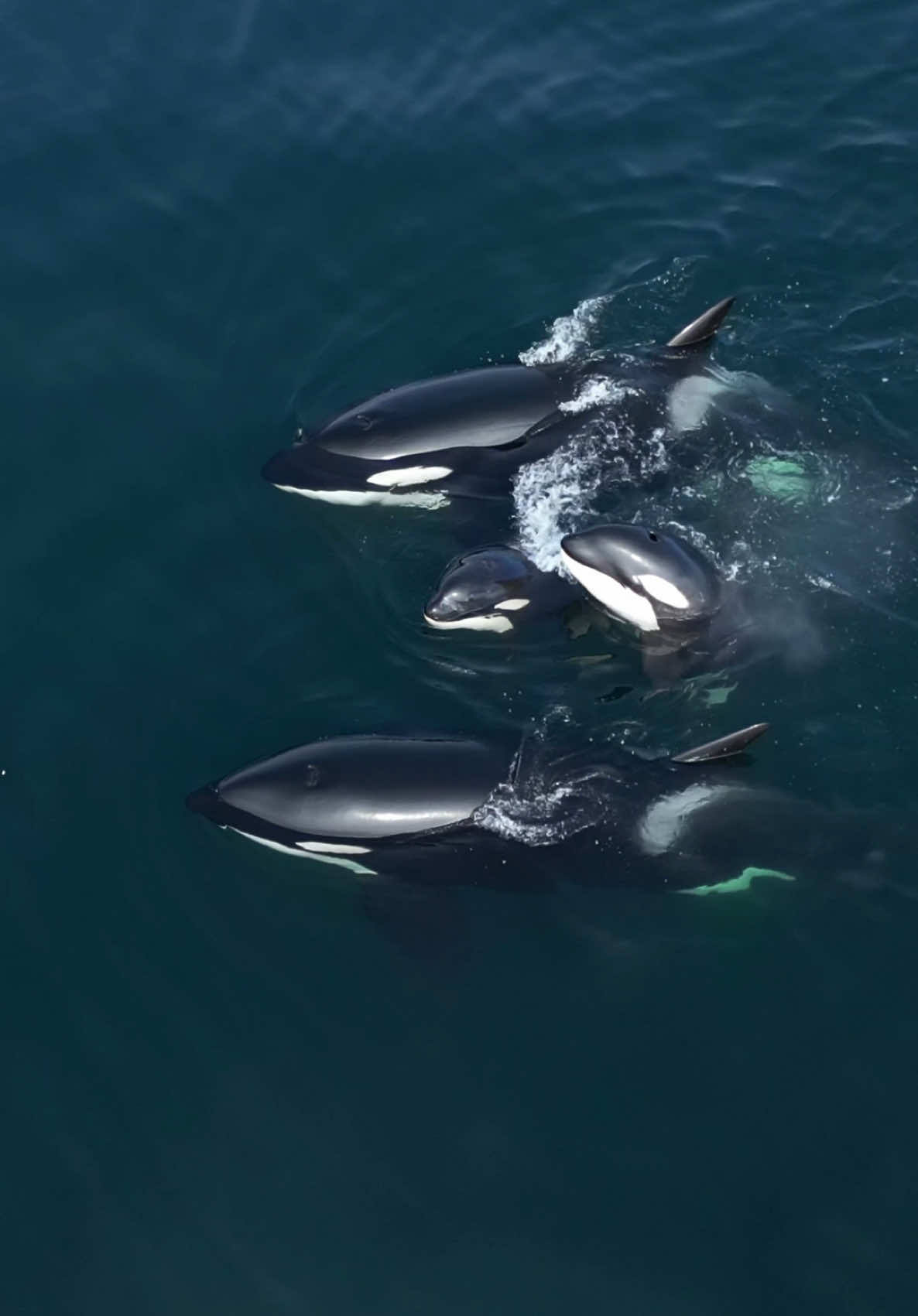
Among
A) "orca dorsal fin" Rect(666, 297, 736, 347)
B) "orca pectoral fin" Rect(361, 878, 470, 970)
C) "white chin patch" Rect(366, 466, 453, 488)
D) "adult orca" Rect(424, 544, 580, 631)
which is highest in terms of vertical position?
"orca dorsal fin" Rect(666, 297, 736, 347)

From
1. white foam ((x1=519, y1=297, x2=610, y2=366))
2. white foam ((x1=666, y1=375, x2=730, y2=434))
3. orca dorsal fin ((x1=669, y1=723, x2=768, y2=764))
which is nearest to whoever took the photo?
orca dorsal fin ((x1=669, y1=723, x2=768, y2=764))

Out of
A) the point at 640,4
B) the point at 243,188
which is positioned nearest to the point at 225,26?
the point at 243,188

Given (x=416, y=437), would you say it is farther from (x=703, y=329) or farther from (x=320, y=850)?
(x=320, y=850)

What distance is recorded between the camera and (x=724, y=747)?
545 inches

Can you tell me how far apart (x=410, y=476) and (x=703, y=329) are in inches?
173

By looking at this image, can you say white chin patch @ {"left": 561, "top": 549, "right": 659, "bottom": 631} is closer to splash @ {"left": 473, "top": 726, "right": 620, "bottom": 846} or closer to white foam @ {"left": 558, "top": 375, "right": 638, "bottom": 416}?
splash @ {"left": 473, "top": 726, "right": 620, "bottom": 846}

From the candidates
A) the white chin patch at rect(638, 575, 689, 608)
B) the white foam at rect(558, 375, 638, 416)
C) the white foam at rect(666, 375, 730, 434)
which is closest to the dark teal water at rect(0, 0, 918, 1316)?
the white foam at rect(666, 375, 730, 434)

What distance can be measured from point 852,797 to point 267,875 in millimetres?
6287

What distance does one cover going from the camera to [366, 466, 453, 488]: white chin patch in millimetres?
17531

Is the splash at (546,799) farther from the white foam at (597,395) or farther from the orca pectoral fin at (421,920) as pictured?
the white foam at (597,395)

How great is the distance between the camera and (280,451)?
59.6 feet

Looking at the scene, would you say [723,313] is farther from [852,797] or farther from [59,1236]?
[59,1236]

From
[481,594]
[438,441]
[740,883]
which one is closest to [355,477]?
[438,441]

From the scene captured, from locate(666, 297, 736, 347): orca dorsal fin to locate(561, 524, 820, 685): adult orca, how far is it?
3.45 meters
